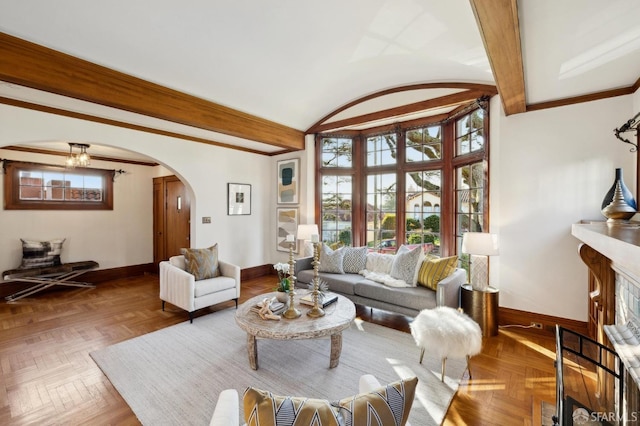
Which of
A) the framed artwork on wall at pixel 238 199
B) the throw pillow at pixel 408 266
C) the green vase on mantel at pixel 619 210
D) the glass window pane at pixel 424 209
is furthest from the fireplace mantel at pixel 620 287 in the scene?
the framed artwork on wall at pixel 238 199

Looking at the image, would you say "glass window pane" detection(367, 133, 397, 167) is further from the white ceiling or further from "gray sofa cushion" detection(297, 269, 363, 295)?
"gray sofa cushion" detection(297, 269, 363, 295)

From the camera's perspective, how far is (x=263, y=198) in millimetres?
5883

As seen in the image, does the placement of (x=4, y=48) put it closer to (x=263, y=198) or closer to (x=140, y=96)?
(x=140, y=96)

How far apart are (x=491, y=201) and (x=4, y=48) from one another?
4786mm

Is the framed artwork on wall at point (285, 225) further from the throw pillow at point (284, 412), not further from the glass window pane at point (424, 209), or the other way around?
the throw pillow at point (284, 412)

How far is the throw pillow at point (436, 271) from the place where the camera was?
3.22 metres

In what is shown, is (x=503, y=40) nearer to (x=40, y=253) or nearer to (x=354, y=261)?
(x=354, y=261)

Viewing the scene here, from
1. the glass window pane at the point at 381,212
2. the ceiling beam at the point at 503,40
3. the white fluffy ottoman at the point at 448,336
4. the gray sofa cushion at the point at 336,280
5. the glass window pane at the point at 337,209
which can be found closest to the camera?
the ceiling beam at the point at 503,40

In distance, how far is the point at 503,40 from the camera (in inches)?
69.8

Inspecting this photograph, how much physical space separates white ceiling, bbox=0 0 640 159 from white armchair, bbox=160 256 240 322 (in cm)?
204

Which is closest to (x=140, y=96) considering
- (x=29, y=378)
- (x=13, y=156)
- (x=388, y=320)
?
(x=29, y=378)

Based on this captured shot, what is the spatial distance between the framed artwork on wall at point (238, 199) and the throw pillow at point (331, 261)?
2028 millimetres

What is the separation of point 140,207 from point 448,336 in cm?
634

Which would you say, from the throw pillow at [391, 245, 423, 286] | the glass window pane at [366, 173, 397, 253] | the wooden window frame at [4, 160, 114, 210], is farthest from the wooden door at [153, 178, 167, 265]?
the throw pillow at [391, 245, 423, 286]
